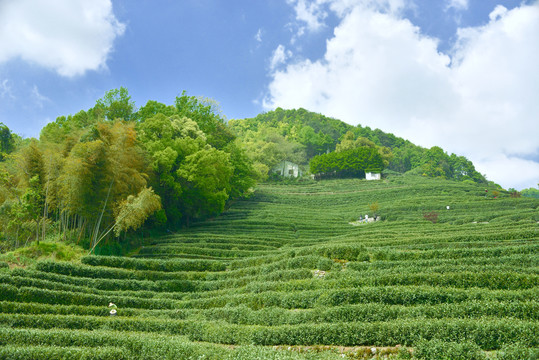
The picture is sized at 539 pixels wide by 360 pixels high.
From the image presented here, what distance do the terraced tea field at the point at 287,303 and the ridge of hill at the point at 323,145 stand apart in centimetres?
5864

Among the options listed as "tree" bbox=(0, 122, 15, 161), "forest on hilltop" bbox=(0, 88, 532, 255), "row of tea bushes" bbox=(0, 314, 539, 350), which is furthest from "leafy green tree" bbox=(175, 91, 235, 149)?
"row of tea bushes" bbox=(0, 314, 539, 350)

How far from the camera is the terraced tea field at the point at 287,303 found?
951cm

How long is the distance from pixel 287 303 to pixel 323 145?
375 feet

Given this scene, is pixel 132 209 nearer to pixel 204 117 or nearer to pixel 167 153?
pixel 167 153

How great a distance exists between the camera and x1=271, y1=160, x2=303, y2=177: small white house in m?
94.2

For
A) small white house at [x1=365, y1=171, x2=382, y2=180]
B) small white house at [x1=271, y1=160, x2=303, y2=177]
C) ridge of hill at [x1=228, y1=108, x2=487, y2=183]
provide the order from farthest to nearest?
small white house at [x1=271, y1=160, x2=303, y2=177] < ridge of hill at [x1=228, y1=108, x2=487, y2=183] < small white house at [x1=365, y1=171, x2=382, y2=180]

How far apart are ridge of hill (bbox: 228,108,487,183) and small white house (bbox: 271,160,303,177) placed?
7.19 ft

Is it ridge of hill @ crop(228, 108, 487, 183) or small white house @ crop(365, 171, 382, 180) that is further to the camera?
ridge of hill @ crop(228, 108, 487, 183)

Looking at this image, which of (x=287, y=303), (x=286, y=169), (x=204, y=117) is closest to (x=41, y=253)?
(x=287, y=303)

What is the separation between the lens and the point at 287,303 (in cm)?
1464

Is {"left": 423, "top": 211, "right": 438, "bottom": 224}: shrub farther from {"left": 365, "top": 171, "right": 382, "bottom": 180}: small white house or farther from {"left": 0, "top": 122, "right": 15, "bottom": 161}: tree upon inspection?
{"left": 0, "top": 122, "right": 15, "bottom": 161}: tree

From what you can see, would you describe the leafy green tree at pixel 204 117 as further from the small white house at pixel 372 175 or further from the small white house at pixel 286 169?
the small white house at pixel 372 175

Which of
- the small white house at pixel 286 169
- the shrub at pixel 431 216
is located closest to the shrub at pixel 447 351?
the shrub at pixel 431 216

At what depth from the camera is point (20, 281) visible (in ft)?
53.2
